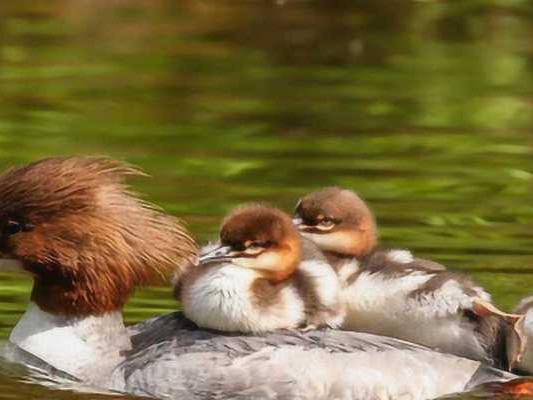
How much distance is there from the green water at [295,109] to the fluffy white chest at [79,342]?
0.17 meters

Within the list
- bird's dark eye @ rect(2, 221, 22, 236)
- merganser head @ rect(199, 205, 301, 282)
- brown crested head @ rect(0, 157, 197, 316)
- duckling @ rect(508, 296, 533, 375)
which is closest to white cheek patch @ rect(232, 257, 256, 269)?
merganser head @ rect(199, 205, 301, 282)

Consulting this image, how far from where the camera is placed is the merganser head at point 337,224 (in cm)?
905

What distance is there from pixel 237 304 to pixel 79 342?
718 mm

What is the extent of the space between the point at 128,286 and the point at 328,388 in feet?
3.20

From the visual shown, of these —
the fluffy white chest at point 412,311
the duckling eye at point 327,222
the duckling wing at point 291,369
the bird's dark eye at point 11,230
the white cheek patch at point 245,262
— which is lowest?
the duckling wing at point 291,369

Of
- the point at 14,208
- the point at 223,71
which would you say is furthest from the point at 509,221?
the point at 223,71

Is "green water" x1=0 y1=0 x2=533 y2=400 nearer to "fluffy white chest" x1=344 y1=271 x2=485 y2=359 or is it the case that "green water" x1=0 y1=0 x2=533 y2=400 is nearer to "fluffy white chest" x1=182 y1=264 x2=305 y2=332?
"fluffy white chest" x1=182 y1=264 x2=305 y2=332

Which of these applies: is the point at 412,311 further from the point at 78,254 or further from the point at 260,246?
the point at 78,254

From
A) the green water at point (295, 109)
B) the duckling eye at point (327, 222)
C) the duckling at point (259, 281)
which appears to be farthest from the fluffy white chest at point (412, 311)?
the green water at point (295, 109)

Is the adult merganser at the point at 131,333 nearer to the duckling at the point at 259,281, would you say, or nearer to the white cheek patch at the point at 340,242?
the duckling at the point at 259,281

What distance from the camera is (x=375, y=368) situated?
27.5 feet

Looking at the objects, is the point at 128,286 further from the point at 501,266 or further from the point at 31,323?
the point at 501,266

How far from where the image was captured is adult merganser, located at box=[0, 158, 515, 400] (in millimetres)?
8336

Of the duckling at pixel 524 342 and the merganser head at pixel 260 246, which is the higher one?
the merganser head at pixel 260 246
